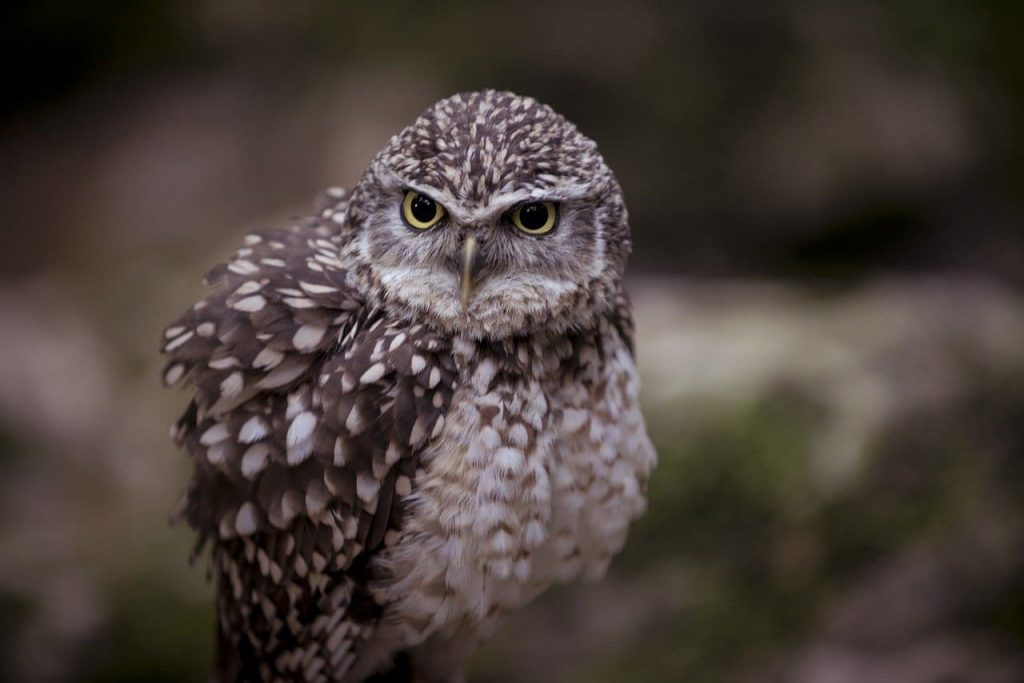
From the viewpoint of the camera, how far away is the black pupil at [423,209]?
84.7 inches

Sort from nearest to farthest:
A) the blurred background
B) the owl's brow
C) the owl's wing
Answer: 1. the owl's brow
2. the owl's wing
3. the blurred background

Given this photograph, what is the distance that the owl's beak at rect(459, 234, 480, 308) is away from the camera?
82.9 inches

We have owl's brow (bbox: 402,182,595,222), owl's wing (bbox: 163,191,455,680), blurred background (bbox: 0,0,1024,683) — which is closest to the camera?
owl's brow (bbox: 402,182,595,222)

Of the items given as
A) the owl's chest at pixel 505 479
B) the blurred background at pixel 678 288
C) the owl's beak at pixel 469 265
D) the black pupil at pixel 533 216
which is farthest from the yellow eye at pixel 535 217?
the blurred background at pixel 678 288

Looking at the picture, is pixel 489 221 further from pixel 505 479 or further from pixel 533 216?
pixel 505 479

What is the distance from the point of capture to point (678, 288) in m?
5.14

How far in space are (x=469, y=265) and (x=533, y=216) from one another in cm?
19

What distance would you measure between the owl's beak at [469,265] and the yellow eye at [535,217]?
0.12m

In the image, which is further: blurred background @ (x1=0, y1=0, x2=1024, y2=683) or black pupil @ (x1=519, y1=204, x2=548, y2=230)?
blurred background @ (x1=0, y1=0, x2=1024, y2=683)

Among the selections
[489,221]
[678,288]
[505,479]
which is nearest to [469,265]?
[489,221]

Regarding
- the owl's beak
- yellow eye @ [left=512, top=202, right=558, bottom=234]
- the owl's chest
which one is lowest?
the owl's chest

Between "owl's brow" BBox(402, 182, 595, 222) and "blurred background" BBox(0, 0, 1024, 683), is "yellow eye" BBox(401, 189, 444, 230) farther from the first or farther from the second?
"blurred background" BBox(0, 0, 1024, 683)

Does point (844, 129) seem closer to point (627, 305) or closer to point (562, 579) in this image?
point (627, 305)

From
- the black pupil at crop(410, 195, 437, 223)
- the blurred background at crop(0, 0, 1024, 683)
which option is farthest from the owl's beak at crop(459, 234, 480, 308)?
the blurred background at crop(0, 0, 1024, 683)
